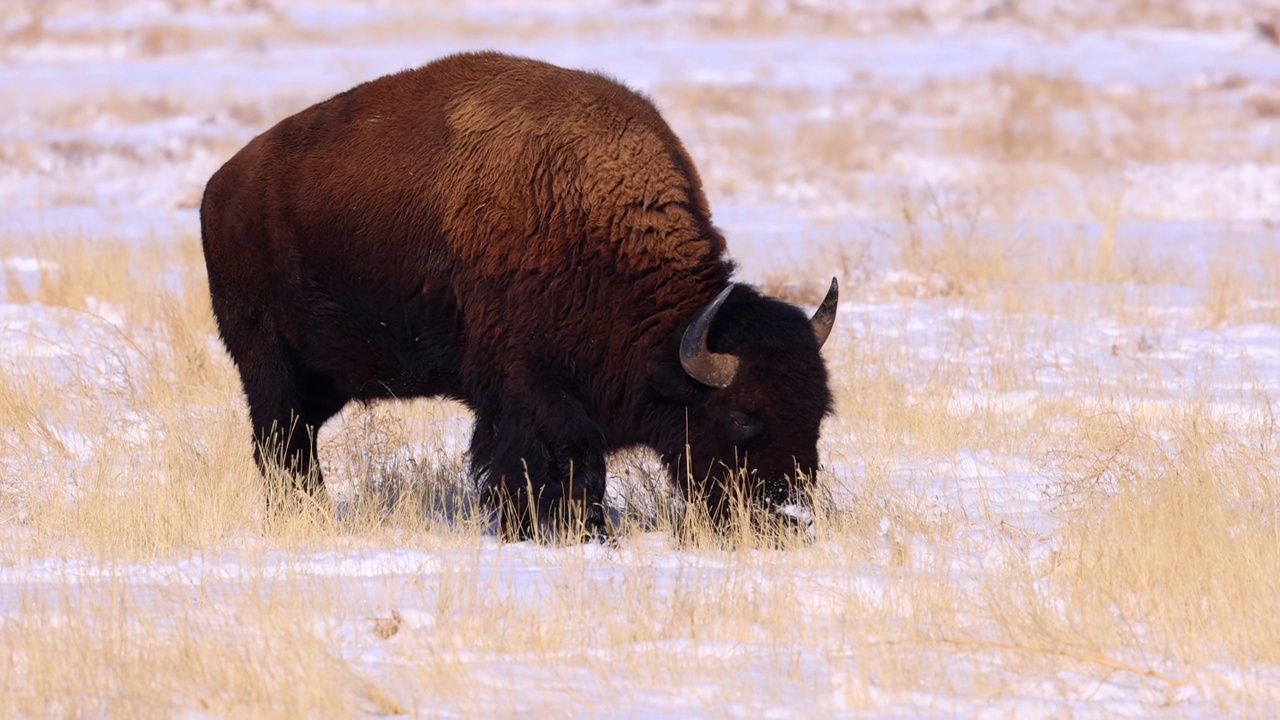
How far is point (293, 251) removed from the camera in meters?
7.20

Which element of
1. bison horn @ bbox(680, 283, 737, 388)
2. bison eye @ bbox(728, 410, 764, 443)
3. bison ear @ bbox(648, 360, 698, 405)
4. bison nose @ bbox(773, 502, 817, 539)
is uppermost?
bison horn @ bbox(680, 283, 737, 388)

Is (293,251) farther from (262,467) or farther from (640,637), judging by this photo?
(640,637)

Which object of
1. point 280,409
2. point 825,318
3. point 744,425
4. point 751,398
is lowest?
point 280,409

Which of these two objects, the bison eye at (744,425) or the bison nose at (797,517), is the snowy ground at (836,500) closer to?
the bison nose at (797,517)

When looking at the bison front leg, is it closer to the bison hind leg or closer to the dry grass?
the dry grass

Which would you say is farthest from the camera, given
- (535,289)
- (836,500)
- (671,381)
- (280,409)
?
(280,409)

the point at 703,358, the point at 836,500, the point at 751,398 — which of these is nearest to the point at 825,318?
the point at 751,398

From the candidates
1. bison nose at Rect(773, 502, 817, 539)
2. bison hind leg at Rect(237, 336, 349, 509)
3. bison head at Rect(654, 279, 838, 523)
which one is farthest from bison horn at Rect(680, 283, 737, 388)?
bison hind leg at Rect(237, 336, 349, 509)

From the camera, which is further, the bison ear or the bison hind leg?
the bison hind leg

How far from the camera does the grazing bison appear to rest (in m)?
6.29

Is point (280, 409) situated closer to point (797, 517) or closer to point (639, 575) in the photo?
point (639, 575)

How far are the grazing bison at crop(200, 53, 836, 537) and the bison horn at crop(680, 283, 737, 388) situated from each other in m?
0.01

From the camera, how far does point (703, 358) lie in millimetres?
6145

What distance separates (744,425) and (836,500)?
1.02m
